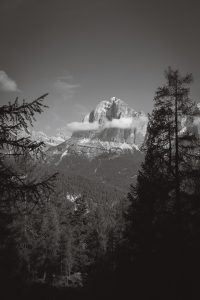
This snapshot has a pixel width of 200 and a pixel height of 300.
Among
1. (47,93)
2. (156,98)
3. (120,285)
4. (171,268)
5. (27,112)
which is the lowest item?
(120,285)

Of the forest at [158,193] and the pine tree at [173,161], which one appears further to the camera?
the pine tree at [173,161]

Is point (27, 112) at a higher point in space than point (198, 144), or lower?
lower

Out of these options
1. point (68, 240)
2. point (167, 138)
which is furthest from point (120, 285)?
point (68, 240)

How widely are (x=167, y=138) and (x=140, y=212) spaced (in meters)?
8.75

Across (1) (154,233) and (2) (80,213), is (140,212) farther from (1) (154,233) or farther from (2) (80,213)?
(2) (80,213)

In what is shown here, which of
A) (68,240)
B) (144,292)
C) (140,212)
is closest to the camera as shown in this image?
(144,292)

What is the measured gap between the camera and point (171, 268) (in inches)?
555

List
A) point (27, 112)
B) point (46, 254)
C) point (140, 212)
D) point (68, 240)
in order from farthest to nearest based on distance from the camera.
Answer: point (68, 240), point (46, 254), point (140, 212), point (27, 112)

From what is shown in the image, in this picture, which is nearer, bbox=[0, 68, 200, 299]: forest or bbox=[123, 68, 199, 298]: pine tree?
bbox=[0, 68, 200, 299]: forest

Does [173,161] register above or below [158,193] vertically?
above

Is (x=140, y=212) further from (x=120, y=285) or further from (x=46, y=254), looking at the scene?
(x=46, y=254)

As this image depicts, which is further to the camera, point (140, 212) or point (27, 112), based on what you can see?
point (140, 212)

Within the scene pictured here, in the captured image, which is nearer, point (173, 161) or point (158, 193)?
point (173, 161)

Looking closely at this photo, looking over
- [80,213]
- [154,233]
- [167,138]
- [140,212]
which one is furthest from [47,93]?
[80,213]
